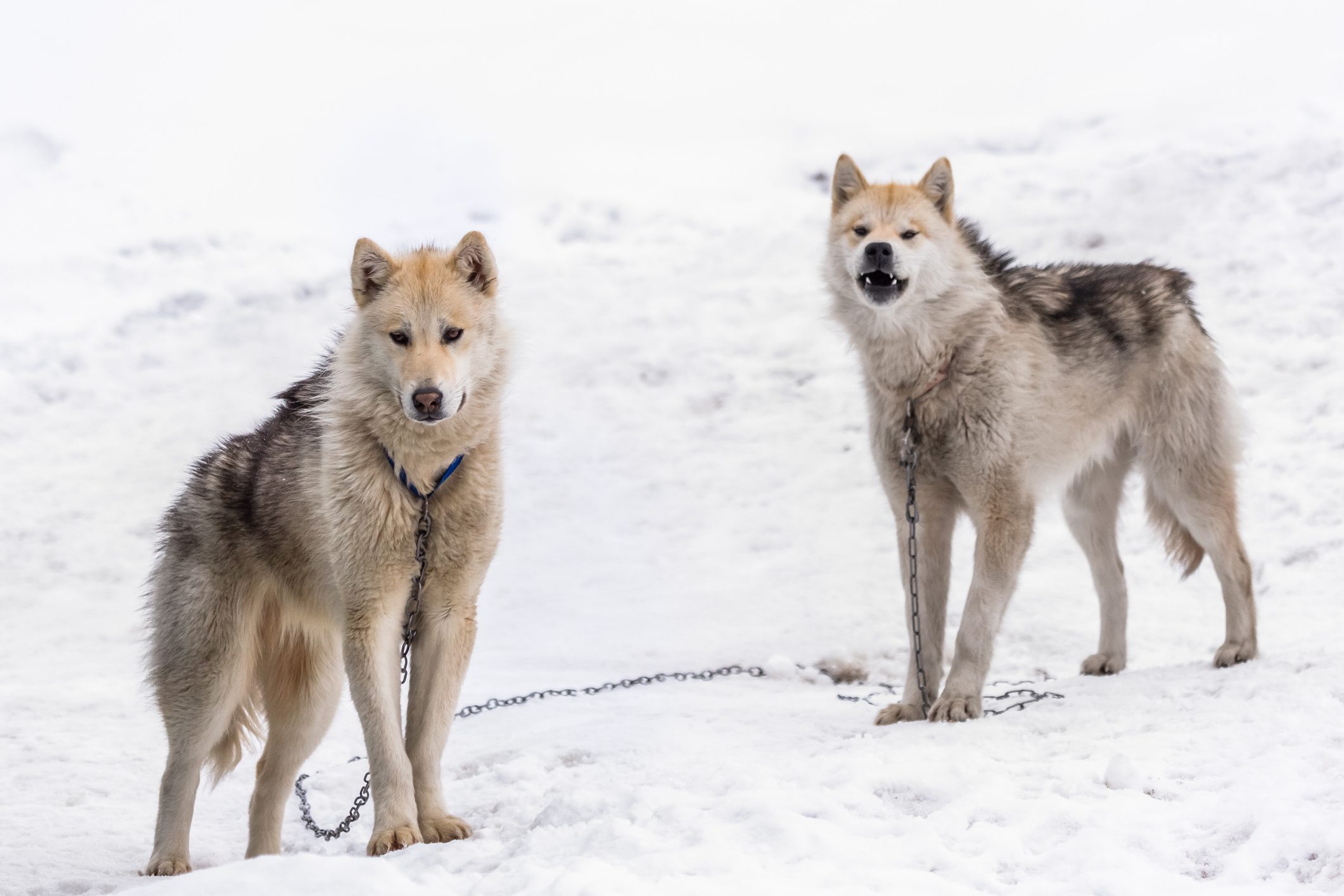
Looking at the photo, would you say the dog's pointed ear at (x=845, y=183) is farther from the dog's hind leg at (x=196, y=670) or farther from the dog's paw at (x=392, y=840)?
the dog's paw at (x=392, y=840)

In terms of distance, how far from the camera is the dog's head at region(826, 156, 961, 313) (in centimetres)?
526

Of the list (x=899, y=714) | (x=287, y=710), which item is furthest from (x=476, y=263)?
(x=899, y=714)

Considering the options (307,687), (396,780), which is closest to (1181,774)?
(396,780)

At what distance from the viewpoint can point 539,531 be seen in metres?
8.94

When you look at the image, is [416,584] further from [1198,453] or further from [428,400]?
[1198,453]

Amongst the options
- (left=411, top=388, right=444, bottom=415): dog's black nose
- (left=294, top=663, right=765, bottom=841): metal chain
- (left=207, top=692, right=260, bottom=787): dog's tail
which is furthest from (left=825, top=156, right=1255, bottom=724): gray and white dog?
(left=207, top=692, right=260, bottom=787): dog's tail

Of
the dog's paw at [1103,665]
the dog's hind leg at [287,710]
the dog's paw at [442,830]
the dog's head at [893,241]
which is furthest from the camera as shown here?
the dog's paw at [1103,665]

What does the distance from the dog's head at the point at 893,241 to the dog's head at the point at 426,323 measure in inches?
75.3

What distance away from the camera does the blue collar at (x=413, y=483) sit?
12.9 ft

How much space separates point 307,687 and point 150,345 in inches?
302

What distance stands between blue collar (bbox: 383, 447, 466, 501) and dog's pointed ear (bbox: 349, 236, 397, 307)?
22.5 inches

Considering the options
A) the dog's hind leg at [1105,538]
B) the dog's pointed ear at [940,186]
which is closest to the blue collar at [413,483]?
the dog's pointed ear at [940,186]

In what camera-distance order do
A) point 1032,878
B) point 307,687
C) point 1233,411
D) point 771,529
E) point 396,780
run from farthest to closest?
1. point 771,529
2. point 1233,411
3. point 307,687
4. point 396,780
5. point 1032,878

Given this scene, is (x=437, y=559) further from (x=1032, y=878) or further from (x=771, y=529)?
(x=771, y=529)
